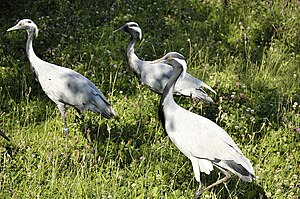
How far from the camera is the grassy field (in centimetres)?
455

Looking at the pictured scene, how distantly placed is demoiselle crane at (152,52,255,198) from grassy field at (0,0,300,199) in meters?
0.27

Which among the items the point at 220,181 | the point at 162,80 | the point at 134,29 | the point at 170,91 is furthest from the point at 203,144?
the point at 134,29

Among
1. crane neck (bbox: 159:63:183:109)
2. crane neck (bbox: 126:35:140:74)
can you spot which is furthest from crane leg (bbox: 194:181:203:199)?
crane neck (bbox: 126:35:140:74)

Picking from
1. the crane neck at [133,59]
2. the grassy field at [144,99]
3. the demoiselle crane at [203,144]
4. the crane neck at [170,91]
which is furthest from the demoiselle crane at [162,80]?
the demoiselle crane at [203,144]

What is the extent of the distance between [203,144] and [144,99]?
1.70 metres

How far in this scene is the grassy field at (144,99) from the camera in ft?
14.9

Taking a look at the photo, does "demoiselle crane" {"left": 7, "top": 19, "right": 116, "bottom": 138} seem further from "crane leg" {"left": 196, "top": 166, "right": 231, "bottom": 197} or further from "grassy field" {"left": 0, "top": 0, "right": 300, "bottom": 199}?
"crane leg" {"left": 196, "top": 166, "right": 231, "bottom": 197}

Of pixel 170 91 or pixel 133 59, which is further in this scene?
pixel 133 59

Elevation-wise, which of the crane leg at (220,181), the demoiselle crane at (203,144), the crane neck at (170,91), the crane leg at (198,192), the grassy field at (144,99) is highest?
the crane neck at (170,91)

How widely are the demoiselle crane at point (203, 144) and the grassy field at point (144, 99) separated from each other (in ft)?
0.88

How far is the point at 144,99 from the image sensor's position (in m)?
5.85

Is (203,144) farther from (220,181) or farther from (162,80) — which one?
(162,80)

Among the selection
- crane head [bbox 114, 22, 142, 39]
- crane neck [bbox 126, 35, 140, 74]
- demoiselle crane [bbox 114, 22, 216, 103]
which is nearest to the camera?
demoiselle crane [bbox 114, 22, 216, 103]

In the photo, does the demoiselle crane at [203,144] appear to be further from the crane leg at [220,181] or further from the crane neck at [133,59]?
the crane neck at [133,59]
